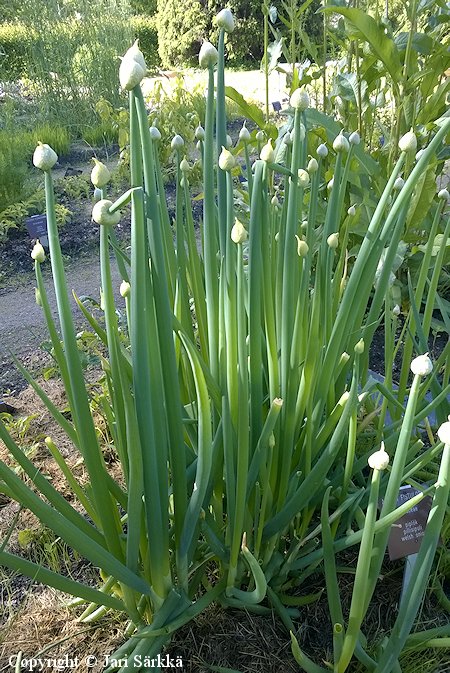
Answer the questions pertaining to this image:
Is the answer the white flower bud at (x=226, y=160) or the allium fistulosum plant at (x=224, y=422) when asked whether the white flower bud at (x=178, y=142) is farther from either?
the white flower bud at (x=226, y=160)

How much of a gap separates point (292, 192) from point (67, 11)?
5.60 m

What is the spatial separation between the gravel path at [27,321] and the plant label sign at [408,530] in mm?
1492

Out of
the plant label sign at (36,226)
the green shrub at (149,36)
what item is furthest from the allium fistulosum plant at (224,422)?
the green shrub at (149,36)

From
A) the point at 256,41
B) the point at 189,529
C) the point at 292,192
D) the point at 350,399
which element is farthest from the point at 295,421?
the point at 256,41

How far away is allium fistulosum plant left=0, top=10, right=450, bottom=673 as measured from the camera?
0.67 metres

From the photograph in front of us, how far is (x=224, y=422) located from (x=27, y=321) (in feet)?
6.67

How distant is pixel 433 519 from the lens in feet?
2.14

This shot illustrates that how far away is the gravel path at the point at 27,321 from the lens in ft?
7.05

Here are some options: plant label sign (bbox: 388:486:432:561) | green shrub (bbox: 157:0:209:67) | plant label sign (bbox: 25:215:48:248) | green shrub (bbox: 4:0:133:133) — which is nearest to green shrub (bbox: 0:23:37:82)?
green shrub (bbox: 4:0:133:133)

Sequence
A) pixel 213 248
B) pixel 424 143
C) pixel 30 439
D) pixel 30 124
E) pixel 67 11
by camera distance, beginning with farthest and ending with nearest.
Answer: pixel 67 11, pixel 30 124, pixel 424 143, pixel 30 439, pixel 213 248

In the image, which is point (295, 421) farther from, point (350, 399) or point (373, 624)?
point (373, 624)

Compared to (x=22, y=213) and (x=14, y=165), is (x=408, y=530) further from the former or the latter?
(x=14, y=165)

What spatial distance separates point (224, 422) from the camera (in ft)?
2.50

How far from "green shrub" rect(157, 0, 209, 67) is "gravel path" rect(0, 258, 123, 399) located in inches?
389
